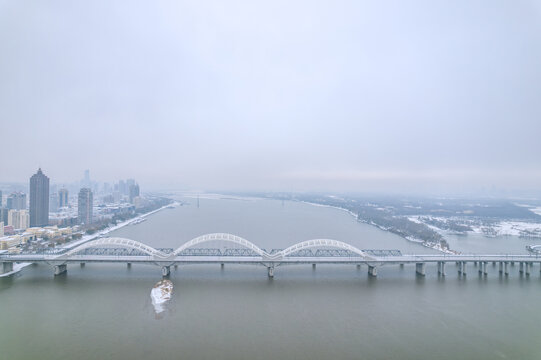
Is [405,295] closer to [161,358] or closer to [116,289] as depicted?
[161,358]

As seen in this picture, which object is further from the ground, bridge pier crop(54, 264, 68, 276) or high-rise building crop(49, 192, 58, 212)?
high-rise building crop(49, 192, 58, 212)

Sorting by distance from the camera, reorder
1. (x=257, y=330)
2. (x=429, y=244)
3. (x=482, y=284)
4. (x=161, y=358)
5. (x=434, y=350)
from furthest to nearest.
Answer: (x=429, y=244) → (x=482, y=284) → (x=257, y=330) → (x=434, y=350) → (x=161, y=358)

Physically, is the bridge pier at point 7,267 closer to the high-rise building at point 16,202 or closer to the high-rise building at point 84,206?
the high-rise building at point 84,206

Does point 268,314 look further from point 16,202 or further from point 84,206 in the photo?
point 16,202

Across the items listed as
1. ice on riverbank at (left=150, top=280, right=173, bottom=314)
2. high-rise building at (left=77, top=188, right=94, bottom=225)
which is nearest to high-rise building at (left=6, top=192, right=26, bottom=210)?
high-rise building at (left=77, top=188, right=94, bottom=225)

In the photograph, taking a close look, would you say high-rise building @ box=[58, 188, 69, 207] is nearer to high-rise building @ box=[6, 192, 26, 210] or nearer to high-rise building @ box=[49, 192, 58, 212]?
high-rise building @ box=[49, 192, 58, 212]

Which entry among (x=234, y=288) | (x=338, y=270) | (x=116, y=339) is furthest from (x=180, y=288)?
(x=338, y=270)

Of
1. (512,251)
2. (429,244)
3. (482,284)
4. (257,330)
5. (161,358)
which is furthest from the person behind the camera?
(429,244)
